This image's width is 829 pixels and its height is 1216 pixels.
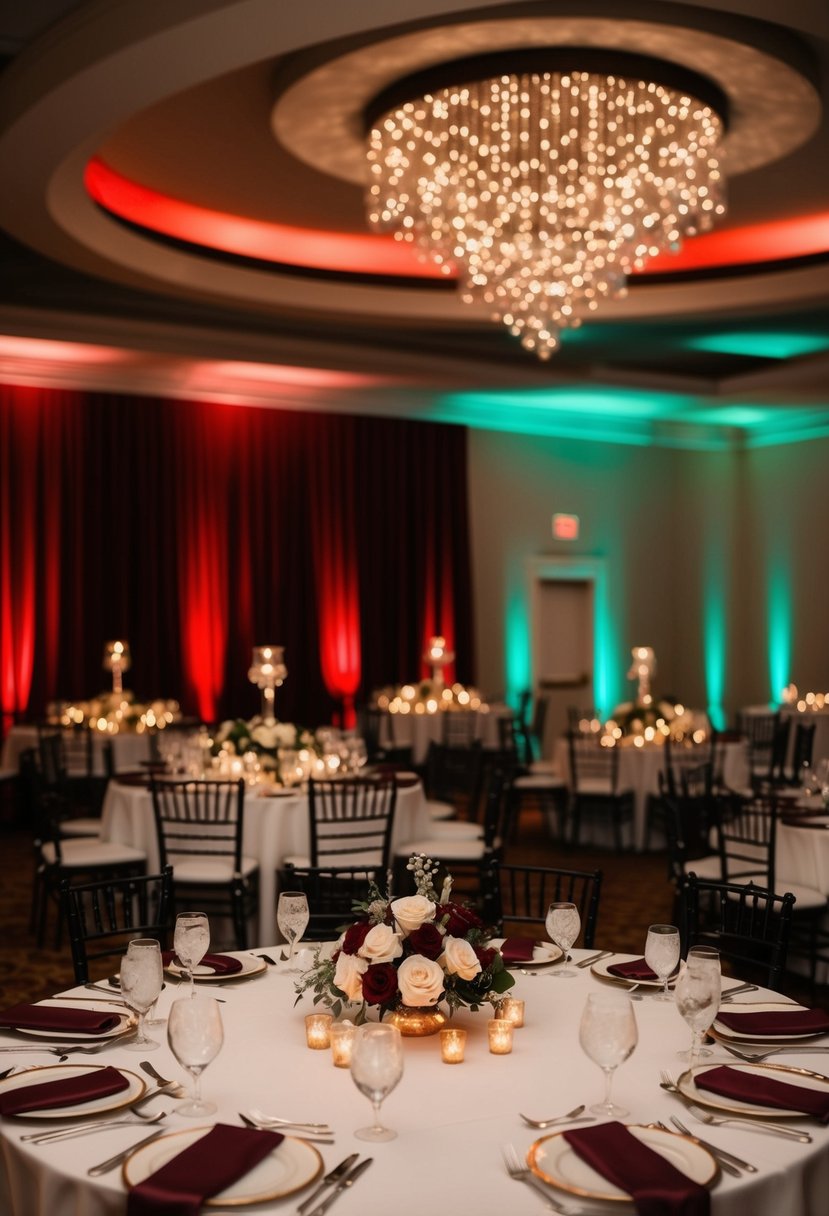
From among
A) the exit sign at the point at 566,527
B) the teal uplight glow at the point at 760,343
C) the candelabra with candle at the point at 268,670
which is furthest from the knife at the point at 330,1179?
the exit sign at the point at 566,527

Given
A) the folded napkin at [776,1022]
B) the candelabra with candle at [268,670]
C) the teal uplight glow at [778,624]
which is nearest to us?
the folded napkin at [776,1022]

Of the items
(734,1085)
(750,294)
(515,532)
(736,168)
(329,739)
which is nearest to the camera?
(734,1085)

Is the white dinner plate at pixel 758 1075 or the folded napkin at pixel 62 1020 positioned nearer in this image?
the white dinner plate at pixel 758 1075

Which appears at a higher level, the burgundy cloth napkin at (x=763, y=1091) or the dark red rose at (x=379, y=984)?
the dark red rose at (x=379, y=984)

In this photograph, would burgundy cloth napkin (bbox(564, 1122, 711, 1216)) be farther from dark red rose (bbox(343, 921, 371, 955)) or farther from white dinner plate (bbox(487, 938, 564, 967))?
white dinner plate (bbox(487, 938, 564, 967))

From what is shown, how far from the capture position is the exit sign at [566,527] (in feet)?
50.6

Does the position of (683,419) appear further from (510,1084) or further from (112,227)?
(510,1084)

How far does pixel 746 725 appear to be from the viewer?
12.6 m

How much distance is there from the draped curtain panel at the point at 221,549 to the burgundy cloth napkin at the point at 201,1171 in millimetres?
10051

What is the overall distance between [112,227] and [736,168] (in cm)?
420

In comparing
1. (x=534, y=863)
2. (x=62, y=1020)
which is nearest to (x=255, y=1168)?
(x=62, y=1020)

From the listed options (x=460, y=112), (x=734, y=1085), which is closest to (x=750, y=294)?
(x=460, y=112)

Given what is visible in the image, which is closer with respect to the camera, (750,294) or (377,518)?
(750,294)

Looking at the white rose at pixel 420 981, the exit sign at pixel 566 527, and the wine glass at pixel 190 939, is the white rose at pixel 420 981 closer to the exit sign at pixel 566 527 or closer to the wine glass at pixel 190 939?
the wine glass at pixel 190 939
